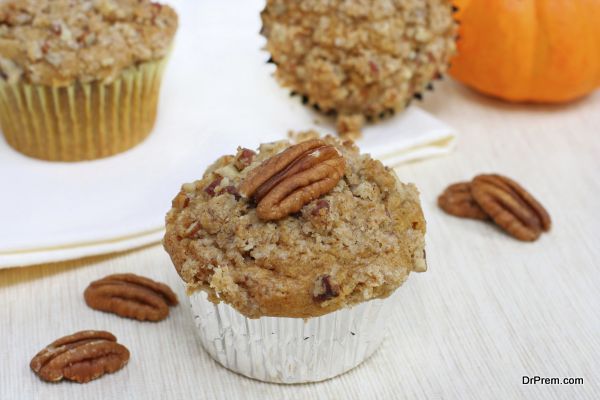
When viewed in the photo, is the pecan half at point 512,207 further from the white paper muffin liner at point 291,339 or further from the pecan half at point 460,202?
the white paper muffin liner at point 291,339

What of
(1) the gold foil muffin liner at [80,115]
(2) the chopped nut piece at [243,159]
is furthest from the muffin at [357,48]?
(2) the chopped nut piece at [243,159]

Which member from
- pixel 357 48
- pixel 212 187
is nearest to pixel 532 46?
pixel 357 48

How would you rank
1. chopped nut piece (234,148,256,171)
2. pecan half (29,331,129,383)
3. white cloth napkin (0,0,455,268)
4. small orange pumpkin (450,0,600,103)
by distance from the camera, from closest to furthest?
pecan half (29,331,129,383), chopped nut piece (234,148,256,171), white cloth napkin (0,0,455,268), small orange pumpkin (450,0,600,103)

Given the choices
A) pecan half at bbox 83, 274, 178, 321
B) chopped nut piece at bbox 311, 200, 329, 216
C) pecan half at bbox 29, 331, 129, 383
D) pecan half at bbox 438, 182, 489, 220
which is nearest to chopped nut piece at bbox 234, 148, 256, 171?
chopped nut piece at bbox 311, 200, 329, 216

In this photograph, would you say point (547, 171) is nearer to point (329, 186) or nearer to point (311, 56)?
point (311, 56)

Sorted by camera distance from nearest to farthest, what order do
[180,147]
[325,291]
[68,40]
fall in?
1. [325,291]
2. [68,40]
3. [180,147]

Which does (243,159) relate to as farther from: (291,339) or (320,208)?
(291,339)

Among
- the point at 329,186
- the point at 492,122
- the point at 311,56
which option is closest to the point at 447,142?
the point at 492,122

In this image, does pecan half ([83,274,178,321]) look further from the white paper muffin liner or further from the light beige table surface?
the white paper muffin liner
